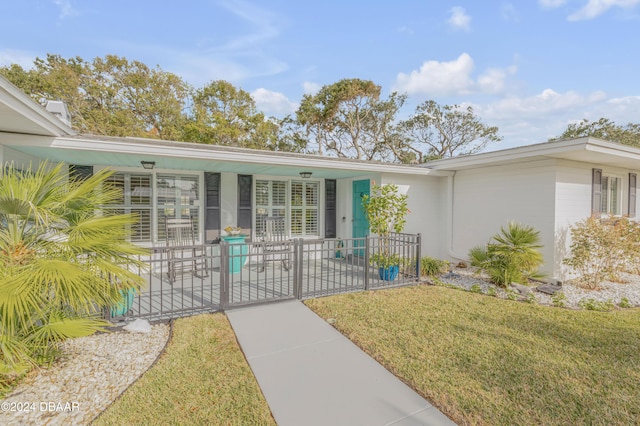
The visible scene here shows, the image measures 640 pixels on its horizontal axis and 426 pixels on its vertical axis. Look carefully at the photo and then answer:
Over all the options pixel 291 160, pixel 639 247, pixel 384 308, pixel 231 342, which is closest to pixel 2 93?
pixel 231 342

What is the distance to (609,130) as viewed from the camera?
58.9ft

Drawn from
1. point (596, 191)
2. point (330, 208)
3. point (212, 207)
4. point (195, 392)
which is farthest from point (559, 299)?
point (212, 207)

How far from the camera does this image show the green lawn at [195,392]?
2076 mm

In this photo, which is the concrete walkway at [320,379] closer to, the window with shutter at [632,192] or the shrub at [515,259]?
the shrub at [515,259]

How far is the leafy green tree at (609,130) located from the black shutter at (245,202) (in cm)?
1872

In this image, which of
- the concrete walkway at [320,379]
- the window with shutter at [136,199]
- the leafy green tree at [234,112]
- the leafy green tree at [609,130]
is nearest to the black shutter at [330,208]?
the window with shutter at [136,199]

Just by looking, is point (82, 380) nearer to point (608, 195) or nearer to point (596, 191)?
point (596, 191)

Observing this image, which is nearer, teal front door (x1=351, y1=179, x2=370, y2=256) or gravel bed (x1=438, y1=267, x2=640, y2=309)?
gravel bed (x1=438, y1=267, x2=640, y2=309)

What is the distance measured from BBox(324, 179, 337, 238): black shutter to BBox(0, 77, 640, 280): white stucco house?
0.09 ft

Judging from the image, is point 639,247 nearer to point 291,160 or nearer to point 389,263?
point 389,263

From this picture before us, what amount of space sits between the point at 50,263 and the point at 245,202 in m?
5.01

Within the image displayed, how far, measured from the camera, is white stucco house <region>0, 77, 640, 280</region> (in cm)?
487

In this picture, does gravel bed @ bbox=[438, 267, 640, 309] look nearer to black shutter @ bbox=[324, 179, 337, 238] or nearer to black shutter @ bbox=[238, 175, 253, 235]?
black shutter @ bbox=[324, 179, 337, 238]

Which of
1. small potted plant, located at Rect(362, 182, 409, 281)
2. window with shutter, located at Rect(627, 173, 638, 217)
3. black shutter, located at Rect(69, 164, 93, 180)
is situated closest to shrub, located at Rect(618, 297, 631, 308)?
small potted plant, located at Rect(362, 182, 409, 281)
